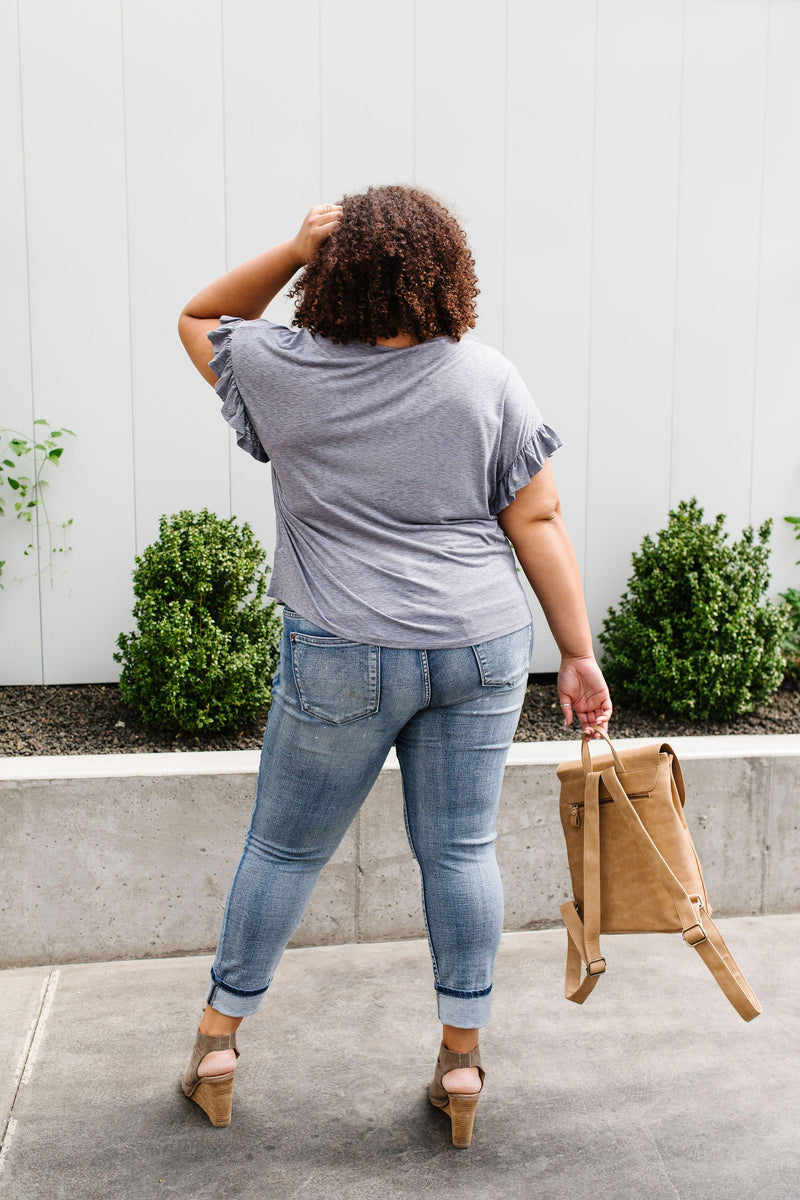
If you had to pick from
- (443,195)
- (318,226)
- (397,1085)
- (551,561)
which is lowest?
(397,1085)

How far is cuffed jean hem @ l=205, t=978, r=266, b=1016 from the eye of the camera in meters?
2.04

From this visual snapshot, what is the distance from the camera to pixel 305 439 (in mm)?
1801

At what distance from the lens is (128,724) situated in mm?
3430

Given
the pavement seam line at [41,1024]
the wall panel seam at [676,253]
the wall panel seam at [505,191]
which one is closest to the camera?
the pavement seam line at [41,1024]

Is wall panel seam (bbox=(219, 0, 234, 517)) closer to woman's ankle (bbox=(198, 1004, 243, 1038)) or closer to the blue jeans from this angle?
the blue jeans

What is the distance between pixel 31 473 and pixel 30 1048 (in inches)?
79.8

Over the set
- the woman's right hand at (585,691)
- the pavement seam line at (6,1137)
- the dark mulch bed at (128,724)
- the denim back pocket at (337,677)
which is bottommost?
the pavement seam line at (6,1137)

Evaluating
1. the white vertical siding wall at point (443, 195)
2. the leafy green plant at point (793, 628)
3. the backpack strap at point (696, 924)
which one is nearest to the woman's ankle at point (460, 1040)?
the backpack strap at point (696, 924)

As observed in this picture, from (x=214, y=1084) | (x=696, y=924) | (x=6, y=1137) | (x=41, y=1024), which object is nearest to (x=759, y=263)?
(x=696, y=924)

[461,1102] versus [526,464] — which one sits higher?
[526,464]

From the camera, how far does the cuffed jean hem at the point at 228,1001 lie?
80.2 inches

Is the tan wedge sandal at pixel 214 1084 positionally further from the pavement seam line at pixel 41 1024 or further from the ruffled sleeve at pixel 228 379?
the ruffled sleeve at pixel 228 379

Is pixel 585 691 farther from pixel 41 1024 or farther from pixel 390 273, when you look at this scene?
pixel 41 1024

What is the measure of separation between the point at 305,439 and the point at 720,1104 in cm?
169
